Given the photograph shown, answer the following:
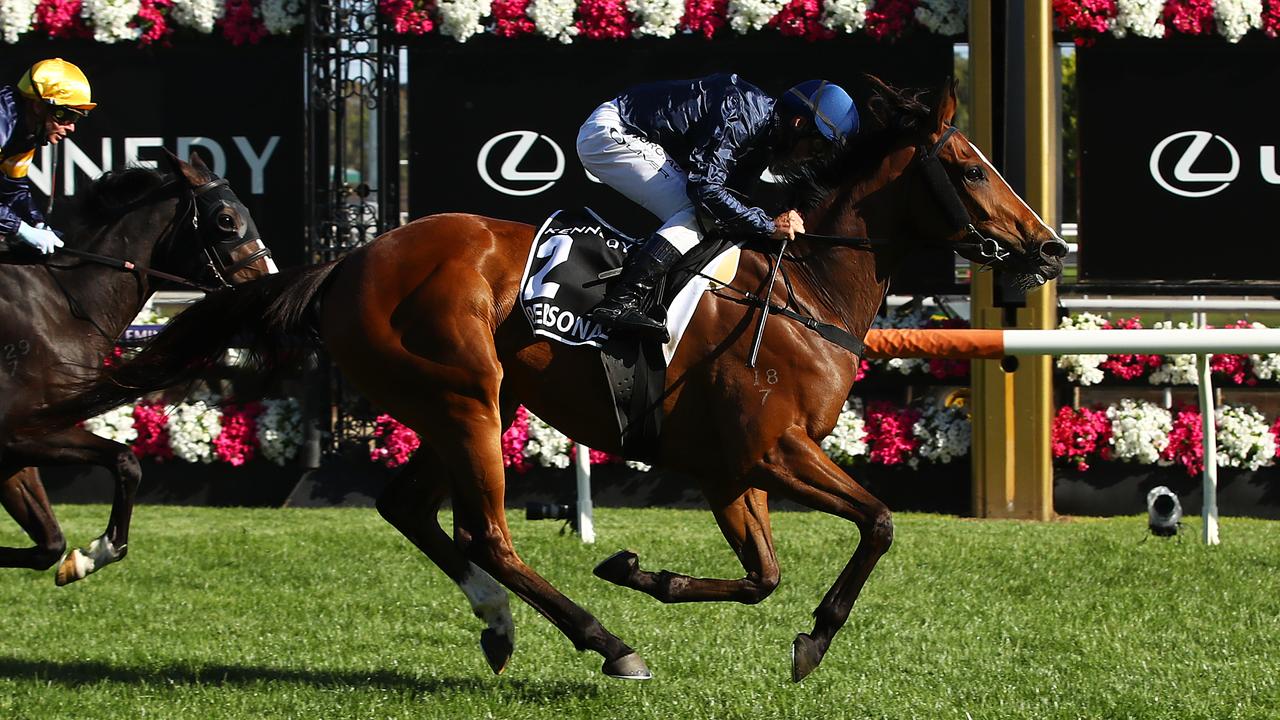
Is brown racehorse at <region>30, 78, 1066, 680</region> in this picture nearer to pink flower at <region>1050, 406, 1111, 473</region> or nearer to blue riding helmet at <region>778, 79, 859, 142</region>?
blue riding helmet at <region>778, 79, 859, 142</region>

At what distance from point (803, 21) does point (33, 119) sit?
423cm

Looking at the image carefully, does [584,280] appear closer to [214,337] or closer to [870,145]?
[870,145]

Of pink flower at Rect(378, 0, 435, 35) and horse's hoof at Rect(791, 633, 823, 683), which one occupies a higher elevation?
pink flower at Rect(378, 0, 435, 35)

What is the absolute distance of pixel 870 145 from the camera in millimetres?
4797

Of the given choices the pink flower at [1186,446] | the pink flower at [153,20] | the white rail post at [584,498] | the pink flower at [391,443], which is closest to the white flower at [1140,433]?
the pink flower at [1186,446]

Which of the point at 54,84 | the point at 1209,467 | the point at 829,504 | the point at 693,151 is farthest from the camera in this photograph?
the point at 1209,467

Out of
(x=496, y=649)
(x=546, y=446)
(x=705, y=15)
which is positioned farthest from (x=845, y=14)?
(x=496, y=649)

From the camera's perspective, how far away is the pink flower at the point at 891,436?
8516 millimetres

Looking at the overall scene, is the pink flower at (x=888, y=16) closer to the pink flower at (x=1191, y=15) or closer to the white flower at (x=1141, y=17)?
the white flower at (x=1141, y=17)

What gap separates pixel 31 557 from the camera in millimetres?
5488

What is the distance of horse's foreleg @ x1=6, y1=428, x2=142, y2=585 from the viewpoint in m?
5.42

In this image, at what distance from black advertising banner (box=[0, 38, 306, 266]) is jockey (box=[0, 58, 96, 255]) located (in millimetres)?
2902

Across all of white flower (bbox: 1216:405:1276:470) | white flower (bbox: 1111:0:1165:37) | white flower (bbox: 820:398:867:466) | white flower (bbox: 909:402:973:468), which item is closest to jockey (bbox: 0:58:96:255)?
white flower (bbox: 820:398:867:466)

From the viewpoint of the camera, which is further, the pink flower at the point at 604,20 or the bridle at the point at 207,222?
the pink flower at the point at 604,20
